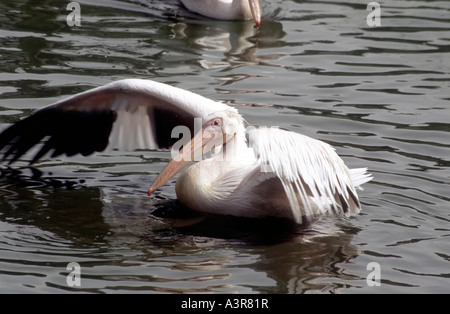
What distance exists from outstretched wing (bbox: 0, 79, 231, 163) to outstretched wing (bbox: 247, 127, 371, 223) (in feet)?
3.97

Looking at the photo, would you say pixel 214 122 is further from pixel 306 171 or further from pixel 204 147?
pixel 306 171

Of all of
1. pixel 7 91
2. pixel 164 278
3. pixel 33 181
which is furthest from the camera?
pixel 7 91

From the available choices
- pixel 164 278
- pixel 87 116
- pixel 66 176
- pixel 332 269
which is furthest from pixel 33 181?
pixel 332 269

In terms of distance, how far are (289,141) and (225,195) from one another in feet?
2.36

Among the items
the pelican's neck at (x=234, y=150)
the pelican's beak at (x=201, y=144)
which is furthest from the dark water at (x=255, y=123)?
the pelican's neck at (x=234, y=150)

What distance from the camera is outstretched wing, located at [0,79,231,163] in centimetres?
651

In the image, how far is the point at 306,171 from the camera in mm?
5285

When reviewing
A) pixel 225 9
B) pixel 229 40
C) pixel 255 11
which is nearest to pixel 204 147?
pixel 229 40

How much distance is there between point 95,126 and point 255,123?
124cm

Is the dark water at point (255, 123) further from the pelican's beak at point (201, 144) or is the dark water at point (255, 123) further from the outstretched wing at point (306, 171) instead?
the pelican's beak at point (201, 144)

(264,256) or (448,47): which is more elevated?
(448,47)

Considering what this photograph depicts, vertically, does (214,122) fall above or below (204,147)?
above

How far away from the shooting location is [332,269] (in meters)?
5.05
